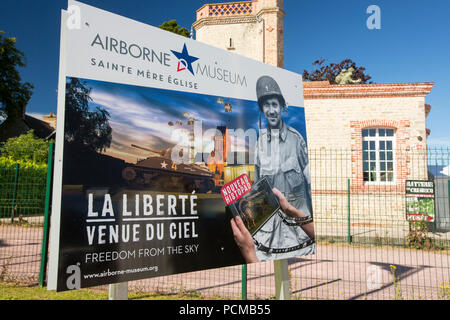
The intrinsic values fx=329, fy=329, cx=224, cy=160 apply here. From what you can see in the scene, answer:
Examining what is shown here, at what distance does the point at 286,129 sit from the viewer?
127 inches

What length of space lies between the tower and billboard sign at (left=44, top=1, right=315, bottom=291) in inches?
661

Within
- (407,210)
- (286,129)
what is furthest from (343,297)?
(407,210)

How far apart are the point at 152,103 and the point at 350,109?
13356mm

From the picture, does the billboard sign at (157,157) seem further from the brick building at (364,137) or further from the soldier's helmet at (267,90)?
the brick building at (364,137)

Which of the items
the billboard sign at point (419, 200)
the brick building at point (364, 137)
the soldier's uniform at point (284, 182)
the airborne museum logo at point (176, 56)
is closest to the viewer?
the airborne museum logo at point (176, 56)

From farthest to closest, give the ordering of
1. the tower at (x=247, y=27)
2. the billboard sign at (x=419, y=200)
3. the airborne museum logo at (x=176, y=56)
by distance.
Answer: the tower at (x=247, y=27) < the billboard sign at (x=419, y=200) < the airborne museum logo at (x=176, y=56)

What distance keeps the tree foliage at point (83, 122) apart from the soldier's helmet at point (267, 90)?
58.4 inches

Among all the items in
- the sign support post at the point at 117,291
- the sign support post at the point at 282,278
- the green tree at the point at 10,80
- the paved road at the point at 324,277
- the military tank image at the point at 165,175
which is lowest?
the paved road at the point at 324,277

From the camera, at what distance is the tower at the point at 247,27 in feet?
63.9

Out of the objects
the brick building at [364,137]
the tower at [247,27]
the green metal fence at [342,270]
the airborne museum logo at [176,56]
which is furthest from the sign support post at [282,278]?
the tower at [247,27]

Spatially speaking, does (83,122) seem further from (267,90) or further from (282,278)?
(282,278)

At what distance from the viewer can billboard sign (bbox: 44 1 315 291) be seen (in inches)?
76.4

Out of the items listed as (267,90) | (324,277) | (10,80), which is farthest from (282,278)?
(10,80)
